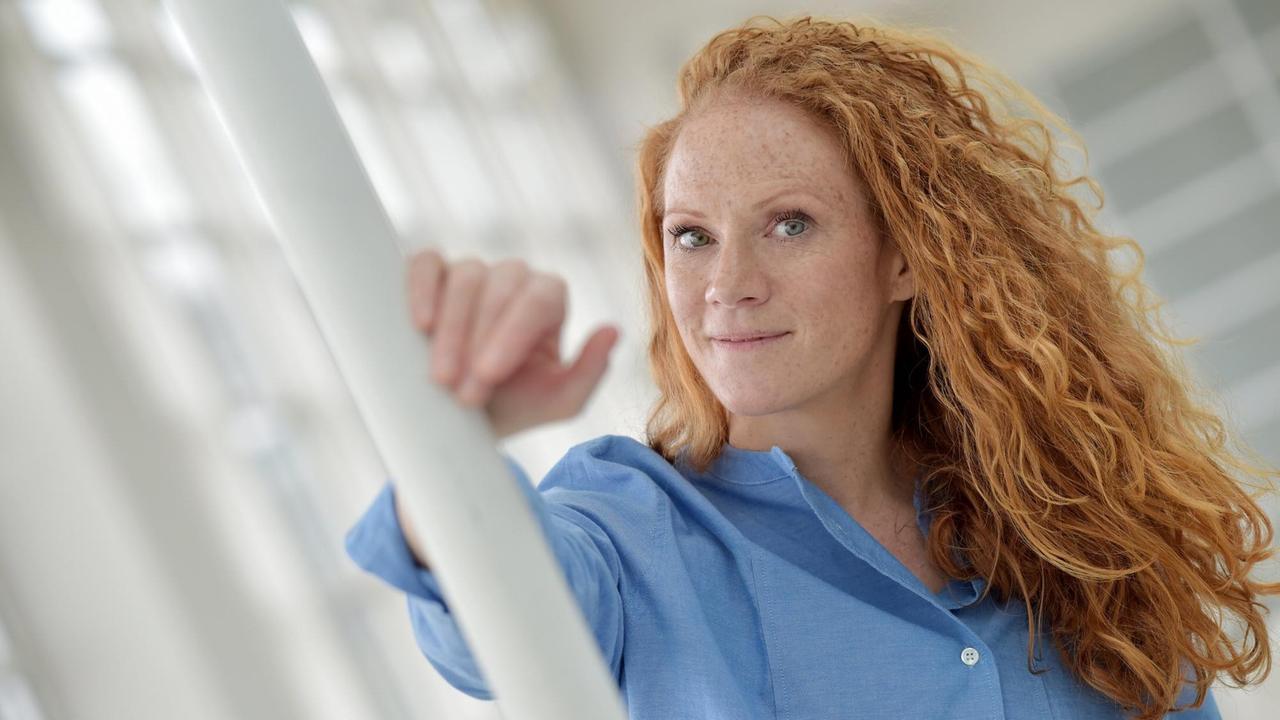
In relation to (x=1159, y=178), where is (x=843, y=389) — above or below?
above

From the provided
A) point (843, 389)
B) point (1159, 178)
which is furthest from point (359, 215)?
point (1159, 178)

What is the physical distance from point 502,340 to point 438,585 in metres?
0.34

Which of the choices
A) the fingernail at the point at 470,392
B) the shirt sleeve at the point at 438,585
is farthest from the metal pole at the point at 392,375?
the shirt sleeve at the point at 438,585

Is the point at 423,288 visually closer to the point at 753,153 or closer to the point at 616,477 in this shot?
the point at 616,477

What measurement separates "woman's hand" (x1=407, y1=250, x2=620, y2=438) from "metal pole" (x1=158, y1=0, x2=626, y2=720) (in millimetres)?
13

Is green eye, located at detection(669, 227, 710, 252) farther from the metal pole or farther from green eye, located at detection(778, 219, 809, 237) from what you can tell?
the metal pole

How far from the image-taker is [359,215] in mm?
416

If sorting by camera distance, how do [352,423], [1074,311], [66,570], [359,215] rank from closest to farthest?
[359,215] < [1074,311] < [66,570] < [352,423]

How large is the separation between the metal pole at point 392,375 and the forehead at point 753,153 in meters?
1.03

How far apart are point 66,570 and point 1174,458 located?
8.28 feet

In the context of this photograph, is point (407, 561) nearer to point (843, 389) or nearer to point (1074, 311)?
point (843, 389)

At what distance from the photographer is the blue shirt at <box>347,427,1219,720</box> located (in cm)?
127

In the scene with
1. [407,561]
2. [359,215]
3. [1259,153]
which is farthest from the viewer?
[1259,153]

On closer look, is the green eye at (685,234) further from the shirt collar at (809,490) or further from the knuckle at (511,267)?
the knuckle at (511,267)
